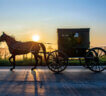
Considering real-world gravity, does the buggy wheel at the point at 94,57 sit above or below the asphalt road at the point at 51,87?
above

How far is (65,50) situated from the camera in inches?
289

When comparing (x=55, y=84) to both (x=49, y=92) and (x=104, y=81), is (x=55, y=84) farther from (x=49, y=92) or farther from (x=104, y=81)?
(x=104, y=81)

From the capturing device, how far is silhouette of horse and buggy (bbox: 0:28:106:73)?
607cm

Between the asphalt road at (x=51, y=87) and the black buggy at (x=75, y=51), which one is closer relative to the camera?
the asphalt road at (x=51, y=87)

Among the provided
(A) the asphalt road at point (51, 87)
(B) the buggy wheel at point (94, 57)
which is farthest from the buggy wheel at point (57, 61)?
(A) the asphalt road at point (51, 87)

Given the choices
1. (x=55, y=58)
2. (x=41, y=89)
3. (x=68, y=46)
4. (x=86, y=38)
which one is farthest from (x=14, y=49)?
(x=86, y=38)

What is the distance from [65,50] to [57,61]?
141 cm

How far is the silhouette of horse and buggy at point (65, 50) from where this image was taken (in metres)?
6.07

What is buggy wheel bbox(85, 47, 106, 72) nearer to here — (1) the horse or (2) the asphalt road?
(2) the asphalt road

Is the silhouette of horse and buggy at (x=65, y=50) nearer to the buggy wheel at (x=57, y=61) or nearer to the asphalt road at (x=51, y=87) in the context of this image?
the buggy wheel at (x=57, y=61)

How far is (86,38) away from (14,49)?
3.84 meters

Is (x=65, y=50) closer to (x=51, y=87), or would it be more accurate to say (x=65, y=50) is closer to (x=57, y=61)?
(x=57, y=61)

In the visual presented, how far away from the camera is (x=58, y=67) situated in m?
6.05

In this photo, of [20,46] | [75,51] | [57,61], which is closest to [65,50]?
[75,51]
